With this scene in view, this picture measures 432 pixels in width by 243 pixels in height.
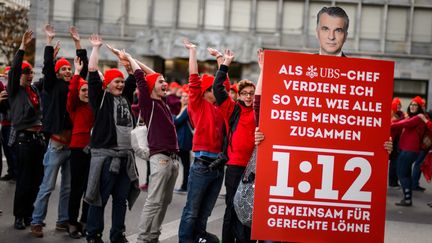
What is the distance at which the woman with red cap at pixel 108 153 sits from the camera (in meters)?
7.69

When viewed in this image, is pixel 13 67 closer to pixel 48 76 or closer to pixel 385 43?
pixel 48 76

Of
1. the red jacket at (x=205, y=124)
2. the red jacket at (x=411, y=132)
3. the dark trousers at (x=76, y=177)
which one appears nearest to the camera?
the red jacket at (x=205, y=124)

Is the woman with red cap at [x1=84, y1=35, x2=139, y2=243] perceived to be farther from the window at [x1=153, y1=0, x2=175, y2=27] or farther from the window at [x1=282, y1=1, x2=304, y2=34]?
the window at [x1=282, y1=1, x2=304, y2=34]

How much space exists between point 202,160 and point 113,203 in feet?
3.87

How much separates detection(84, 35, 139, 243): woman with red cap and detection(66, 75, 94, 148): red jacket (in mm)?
703

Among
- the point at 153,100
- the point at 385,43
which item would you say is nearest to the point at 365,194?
the point at 153,100

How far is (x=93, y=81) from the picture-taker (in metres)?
7.64

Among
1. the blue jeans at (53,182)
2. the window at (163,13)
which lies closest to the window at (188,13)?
the window at (163,13)

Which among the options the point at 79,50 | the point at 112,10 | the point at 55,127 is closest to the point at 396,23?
the point at 112,10

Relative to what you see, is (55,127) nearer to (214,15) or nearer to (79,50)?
(79,50)

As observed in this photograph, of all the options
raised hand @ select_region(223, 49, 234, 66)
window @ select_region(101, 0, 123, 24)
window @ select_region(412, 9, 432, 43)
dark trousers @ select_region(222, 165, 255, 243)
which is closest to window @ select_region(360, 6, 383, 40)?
window @ select_region(412, 9, 432, 43)

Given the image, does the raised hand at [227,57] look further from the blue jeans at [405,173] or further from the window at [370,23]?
the window at [370,23]

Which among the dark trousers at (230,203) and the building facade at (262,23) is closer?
the dark trousers at (230,203)

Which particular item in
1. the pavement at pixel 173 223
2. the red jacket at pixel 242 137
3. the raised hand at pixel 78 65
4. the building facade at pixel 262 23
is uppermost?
the building facade at pixel 262 23
